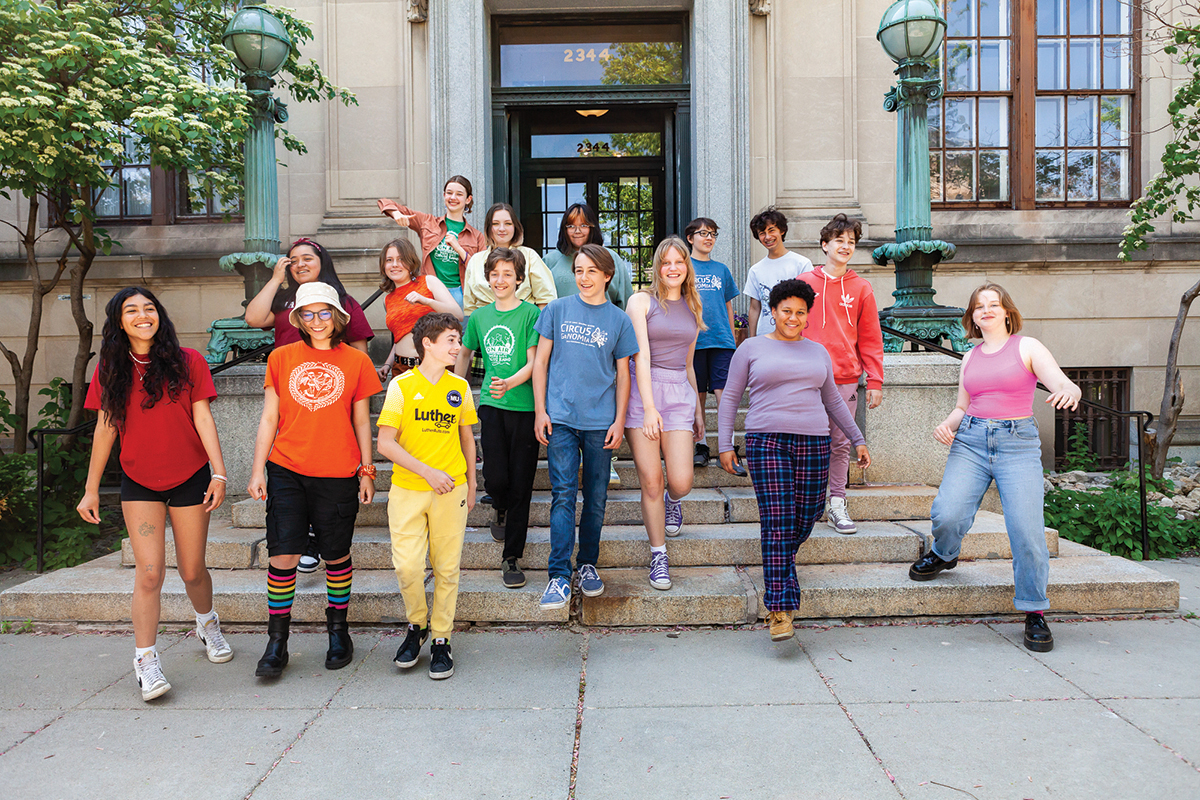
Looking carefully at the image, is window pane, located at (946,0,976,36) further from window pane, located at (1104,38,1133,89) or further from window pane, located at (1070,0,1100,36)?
window pane, located at (1104,38,1133,89)

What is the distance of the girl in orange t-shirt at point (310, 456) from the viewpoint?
152 inches

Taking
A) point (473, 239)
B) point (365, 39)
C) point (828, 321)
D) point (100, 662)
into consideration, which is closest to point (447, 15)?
point (365, 39)

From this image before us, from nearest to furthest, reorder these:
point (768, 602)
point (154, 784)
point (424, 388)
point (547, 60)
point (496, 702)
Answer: point (154, 784)
point (496, 702)
point (424, 388)
point (768, 602)
point (547, 60)

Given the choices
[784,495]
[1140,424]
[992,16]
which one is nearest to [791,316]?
[784,495]

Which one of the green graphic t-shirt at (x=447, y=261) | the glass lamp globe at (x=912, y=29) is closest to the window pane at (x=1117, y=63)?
the glass lamp globe at (x=912, y=29)

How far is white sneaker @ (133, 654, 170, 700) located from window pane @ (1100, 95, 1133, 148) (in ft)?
37.7

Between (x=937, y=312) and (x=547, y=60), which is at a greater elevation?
(x=547, y=60)

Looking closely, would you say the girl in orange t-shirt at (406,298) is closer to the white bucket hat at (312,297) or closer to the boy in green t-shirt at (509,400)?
the boy in green t-shirt at (509,400)

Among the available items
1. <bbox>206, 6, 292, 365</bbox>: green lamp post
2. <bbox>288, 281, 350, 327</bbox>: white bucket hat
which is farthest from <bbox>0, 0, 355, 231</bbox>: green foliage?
<bbox>288, 281, 350, 327</bbox>: white bucket hat

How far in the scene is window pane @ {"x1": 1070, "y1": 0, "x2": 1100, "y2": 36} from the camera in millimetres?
9781

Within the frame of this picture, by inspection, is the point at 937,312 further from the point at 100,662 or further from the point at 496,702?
the point at 100,662

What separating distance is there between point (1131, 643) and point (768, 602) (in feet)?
6.66

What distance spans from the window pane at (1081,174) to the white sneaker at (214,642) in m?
10.6

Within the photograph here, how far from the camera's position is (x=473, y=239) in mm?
6133
